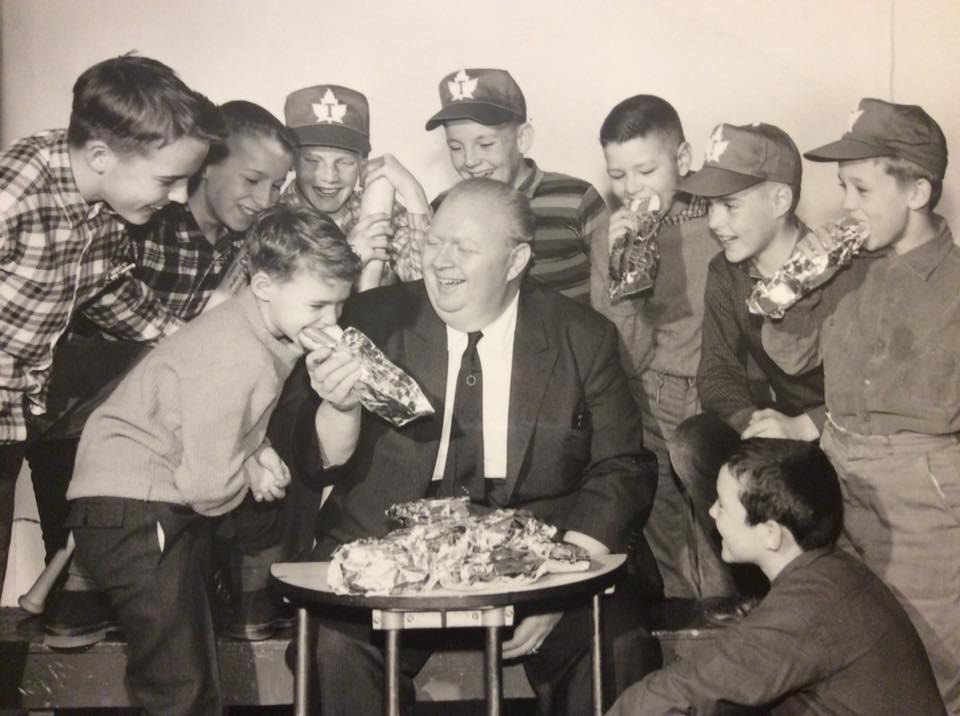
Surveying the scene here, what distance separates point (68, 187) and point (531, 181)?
1264 mm

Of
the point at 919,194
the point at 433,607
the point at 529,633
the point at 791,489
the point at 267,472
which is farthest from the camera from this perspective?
the point at 919,194

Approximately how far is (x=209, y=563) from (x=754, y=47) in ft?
7.01

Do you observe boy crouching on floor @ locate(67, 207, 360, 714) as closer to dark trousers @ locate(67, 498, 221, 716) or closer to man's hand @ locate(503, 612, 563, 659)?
dark trousers @ locate(67, 498, 221, 716)

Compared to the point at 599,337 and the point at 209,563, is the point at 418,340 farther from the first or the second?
the point at 209,563

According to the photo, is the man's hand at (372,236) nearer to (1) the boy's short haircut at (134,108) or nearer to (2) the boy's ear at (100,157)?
(1) the boy's short haircut at (134,108)

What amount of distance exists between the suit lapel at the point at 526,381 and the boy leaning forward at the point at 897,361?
679mm

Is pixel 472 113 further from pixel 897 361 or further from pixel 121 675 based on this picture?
pixel 121 675

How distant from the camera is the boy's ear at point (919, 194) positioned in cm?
312

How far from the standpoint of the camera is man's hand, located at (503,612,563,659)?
279 centimetres

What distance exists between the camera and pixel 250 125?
321 cm

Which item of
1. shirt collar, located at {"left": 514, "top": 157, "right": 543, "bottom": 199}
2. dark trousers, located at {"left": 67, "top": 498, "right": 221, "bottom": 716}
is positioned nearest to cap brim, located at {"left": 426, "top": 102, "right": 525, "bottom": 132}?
shirt collar, located at {"left": 514, "top": 157, "right": 543, "bottom": 199}

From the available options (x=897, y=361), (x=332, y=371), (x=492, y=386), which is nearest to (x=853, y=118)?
(x=897, y=361)

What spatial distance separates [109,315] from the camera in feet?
10.1

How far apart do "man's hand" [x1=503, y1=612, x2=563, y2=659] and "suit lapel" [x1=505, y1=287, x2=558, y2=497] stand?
14.2 inches
